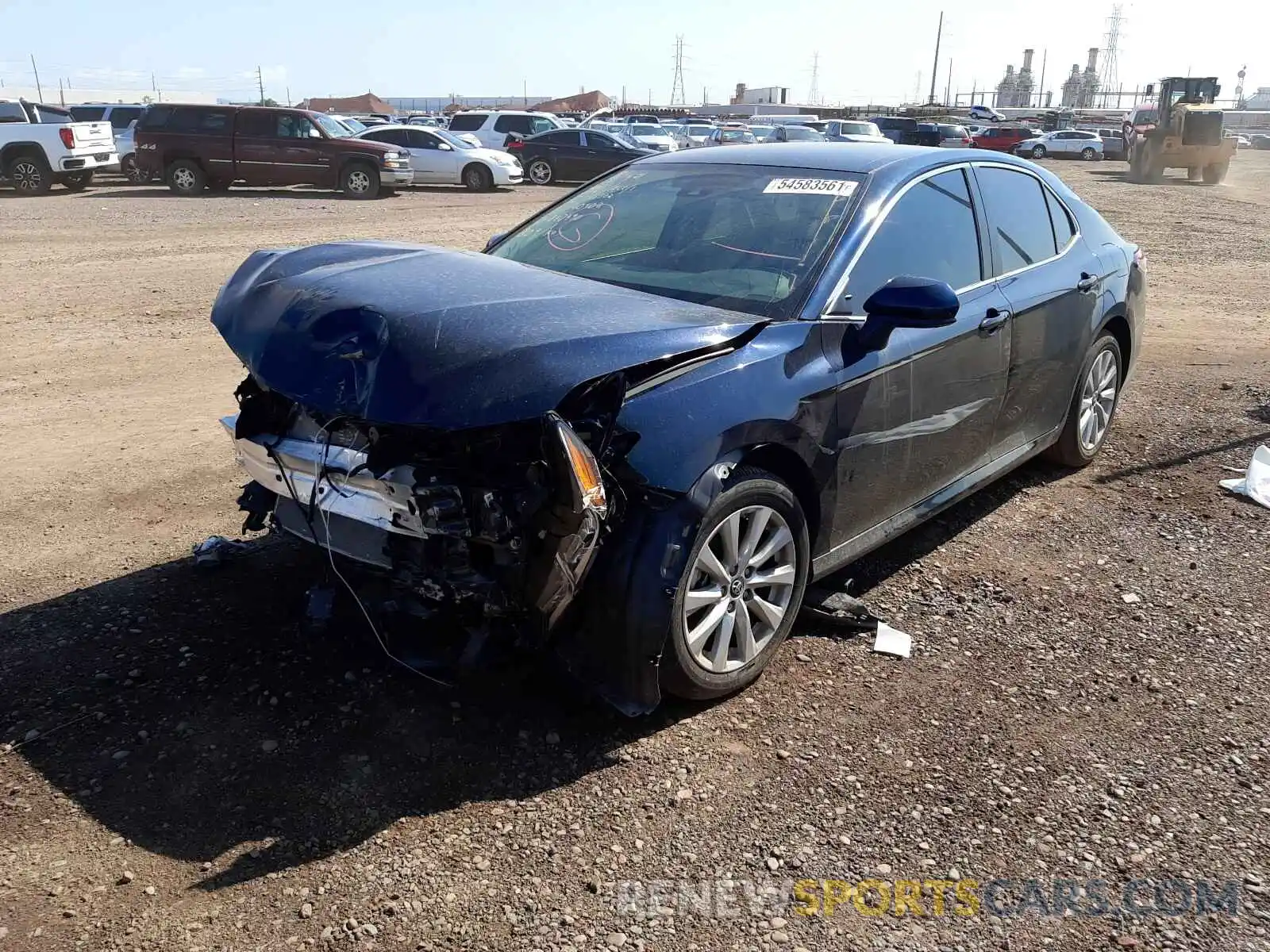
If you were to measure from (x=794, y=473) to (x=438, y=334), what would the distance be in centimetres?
132

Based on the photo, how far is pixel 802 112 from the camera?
2842 inches

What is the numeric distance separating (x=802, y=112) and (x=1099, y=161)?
98.5ft

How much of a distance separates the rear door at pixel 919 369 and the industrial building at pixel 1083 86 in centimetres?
11018

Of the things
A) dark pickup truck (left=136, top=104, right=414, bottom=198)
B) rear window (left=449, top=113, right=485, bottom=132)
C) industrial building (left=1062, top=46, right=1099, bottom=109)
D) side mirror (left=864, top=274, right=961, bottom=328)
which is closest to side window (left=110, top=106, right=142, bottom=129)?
dark pickup truck (left=136, top=104, right=414, bottom=198)

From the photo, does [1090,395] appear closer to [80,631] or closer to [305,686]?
[305,686]

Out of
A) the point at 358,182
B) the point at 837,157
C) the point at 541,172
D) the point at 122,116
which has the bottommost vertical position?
the point at 541,172

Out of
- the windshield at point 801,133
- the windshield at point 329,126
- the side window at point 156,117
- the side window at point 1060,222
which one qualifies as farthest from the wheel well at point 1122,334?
the windshield at point 801,133

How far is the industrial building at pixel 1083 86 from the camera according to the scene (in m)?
109

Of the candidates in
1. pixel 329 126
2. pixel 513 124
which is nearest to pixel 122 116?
pixel 329 126

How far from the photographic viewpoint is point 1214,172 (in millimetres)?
31234

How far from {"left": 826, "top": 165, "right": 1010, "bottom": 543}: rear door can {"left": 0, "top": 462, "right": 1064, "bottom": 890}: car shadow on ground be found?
114 centimetres

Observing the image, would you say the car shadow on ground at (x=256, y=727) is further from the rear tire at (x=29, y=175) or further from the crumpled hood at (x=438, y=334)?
the rear tire at (x=29, y=175)

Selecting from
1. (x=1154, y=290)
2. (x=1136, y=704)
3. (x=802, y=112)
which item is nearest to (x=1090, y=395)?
(x=1136, y=704)

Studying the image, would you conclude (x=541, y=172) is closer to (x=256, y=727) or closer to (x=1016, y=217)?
(x=1016, y=217)
